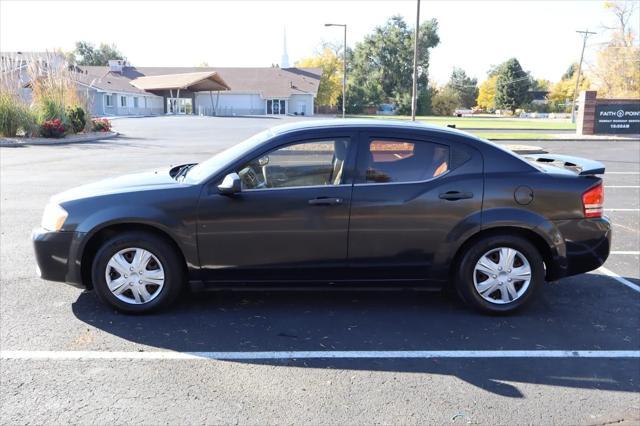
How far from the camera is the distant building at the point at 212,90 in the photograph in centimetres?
5978

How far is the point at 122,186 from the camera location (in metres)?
4.60

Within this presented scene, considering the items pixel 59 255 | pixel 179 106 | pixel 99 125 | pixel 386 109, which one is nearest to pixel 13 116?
pixel 99 125

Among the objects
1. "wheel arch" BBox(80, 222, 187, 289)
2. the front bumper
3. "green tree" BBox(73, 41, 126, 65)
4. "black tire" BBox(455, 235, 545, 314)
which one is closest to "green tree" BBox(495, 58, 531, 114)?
"green tree" BBox(73, 41, 126, 65)

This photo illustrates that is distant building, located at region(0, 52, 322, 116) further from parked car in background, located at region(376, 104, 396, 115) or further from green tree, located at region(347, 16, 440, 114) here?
parked car in background, located at region(376, 104, 396, 115)

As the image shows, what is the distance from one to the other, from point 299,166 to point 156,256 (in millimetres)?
1391

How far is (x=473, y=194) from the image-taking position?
4438 mm

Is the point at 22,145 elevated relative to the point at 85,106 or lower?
lower

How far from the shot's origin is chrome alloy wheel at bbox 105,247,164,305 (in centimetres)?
439

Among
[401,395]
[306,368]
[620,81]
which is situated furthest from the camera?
[620,81]

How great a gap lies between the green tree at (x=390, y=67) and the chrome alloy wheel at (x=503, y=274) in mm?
73261

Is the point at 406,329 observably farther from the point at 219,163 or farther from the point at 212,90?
the point at 212,90

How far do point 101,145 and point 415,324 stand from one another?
20754mm

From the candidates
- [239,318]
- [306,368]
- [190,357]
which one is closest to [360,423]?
[306,368]

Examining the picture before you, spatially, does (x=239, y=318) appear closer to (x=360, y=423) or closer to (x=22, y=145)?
(x=360, y=423)
